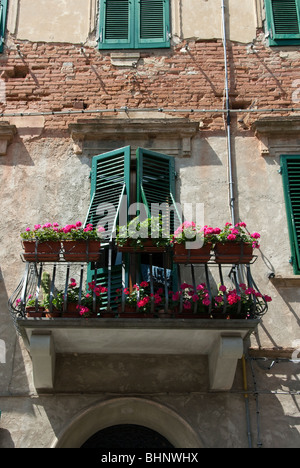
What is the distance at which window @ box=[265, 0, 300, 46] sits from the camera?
9820 mm

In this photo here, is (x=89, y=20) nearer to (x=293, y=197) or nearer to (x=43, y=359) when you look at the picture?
(x=293, y=197)

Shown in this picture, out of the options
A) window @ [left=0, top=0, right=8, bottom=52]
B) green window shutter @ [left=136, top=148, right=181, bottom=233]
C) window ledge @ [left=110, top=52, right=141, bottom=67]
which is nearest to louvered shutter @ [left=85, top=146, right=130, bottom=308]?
green window shutter @ [left=136, top=148, right=181, bottom=233]

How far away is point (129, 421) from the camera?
7340mm

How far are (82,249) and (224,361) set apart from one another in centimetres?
198

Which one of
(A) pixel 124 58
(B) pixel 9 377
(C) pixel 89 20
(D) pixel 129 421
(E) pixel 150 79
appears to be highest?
(C) pixel 89 20

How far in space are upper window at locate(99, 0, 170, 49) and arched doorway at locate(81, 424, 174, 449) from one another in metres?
5.73

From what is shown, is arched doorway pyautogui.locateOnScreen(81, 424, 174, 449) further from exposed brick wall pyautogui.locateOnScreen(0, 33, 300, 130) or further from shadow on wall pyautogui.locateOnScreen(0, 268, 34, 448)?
exposed brick wall pyautogui.locateOnScreen(0, 33, 300, 130)

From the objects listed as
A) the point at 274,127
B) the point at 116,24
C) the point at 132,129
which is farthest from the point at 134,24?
the point at 274,127

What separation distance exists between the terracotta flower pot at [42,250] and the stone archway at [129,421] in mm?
1738

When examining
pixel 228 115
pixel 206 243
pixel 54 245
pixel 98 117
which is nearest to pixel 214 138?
pixel 228 115

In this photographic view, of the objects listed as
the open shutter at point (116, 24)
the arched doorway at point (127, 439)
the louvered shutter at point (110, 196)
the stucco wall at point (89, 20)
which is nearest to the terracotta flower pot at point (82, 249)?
the louvered shutter at point (110, 196)

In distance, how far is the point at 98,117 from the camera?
30.0ft

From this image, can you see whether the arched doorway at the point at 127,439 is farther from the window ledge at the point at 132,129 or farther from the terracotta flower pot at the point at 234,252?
the window ledge at the point at 132,129

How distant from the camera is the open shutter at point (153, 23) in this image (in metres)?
9.81
